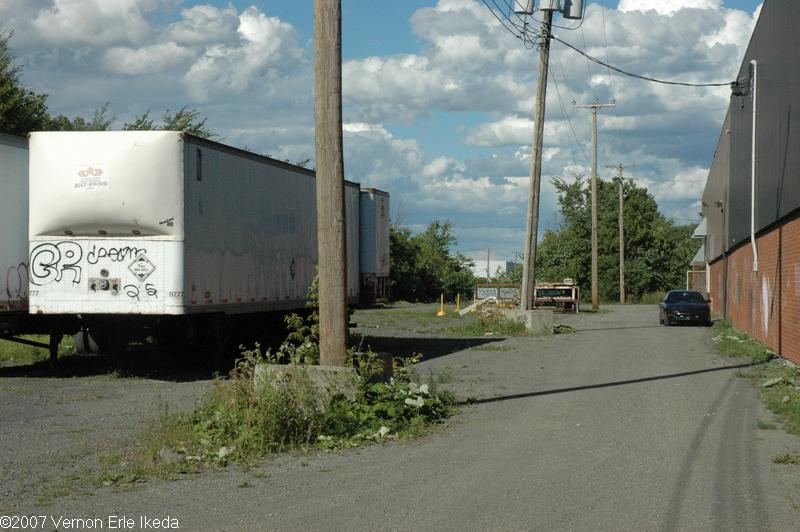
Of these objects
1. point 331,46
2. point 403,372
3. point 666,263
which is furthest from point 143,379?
point 666,263

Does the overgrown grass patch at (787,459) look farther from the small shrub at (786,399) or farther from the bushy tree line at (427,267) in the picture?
the bushy tree line at (427,267)

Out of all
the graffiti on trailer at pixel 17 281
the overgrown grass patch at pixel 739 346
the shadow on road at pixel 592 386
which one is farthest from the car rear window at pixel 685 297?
the graffiti on trailer at pixel 17 281

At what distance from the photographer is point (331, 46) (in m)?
12.1

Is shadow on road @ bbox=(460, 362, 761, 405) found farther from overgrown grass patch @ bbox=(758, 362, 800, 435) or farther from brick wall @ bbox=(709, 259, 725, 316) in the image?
brick wall @ bbox=(709, 259, 725, 316)

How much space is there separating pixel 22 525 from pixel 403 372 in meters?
6.49

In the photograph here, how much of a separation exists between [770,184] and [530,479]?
14.7m

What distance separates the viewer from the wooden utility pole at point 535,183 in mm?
32344

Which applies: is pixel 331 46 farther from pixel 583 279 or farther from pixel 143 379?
pixel 583 279

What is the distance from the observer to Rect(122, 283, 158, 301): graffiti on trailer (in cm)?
1620

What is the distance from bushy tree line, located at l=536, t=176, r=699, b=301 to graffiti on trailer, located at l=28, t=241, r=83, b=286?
225 ft

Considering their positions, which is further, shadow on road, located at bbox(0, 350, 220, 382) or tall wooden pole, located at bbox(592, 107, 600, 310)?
tall wooden pole, located at bbox(592, 107, 600, 310)

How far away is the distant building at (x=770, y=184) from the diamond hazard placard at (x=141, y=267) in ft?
35.1

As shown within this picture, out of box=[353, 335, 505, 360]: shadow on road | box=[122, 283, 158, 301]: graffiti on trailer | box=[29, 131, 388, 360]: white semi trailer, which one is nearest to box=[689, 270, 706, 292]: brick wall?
box=[353, 335, 505, 360]: shadow on road

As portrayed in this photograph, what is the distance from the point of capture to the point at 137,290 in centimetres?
1627
